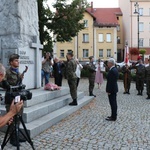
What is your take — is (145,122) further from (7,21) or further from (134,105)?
(7,21)

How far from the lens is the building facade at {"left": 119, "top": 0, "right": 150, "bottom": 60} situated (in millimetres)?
58469

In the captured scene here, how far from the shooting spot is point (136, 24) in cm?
5875

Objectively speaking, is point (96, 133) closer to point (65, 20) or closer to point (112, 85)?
point (112, 85)

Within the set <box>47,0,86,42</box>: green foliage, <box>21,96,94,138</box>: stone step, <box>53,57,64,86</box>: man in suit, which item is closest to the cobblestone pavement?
<box>21,96,94,138</box>: stone step

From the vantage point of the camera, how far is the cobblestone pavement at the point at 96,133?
5992 millimetres

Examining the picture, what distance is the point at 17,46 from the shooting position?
8977 millimetres

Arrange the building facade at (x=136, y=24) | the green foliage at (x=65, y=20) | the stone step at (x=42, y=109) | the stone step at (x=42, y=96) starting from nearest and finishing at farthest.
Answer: the stone step at (x=42, y=109) → the stone step at (x=42, y=96) → the green foliage at (x=65, y=20) → the building facade at (x=136, y=24)

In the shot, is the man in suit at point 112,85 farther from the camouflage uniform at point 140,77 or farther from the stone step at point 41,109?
the camouflage uniform at point 140,77

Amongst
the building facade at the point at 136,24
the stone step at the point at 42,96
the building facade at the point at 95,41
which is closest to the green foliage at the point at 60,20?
the stone step at the point at 42,96

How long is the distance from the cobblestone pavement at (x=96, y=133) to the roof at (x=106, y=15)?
4968cm

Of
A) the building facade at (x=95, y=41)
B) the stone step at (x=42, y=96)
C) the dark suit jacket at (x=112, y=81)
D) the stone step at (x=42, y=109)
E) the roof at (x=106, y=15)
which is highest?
the roof at (x=106, y=15)

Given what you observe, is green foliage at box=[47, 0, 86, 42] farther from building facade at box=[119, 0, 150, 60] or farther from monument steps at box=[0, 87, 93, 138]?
building facade at box=[119, 0, 150, 60]

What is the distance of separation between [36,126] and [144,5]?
5966 cm

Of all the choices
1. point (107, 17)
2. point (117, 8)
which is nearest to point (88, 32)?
point (107, 17)
